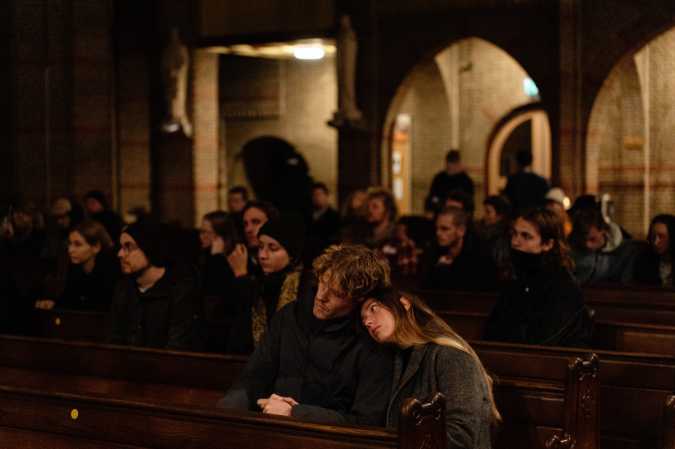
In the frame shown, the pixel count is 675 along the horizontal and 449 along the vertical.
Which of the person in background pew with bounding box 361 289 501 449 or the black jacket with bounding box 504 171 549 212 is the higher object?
the black jacket with bounding box 504 171 549 212

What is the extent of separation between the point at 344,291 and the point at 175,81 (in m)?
14.0

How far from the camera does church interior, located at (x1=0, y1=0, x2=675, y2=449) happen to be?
499 centimetres

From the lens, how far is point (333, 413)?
480cm

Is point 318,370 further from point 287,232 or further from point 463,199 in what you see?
point 463,199

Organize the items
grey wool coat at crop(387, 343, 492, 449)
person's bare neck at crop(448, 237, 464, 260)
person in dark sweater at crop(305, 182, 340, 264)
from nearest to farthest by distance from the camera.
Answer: grey wool coat at crop(387, 343, 492, 449)
person's bare neck at crop(448, 237, 464, 260)
person in dark sweater at crop(305, 182, 340, 264)

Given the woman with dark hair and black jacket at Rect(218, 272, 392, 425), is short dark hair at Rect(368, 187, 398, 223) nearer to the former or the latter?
the woman with dark hair

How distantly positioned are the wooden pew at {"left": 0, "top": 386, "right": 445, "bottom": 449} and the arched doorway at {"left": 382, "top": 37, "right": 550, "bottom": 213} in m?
15.5

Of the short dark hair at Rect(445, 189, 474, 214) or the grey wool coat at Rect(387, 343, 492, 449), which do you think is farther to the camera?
the short dark hair at Rect(445, 189, 474, 214)

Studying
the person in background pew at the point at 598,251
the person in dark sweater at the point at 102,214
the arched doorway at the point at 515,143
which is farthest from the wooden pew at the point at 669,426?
the arched doorway at the point at 515,143

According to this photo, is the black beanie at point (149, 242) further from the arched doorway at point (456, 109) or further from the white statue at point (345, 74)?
the arched doorway at point (456, 109)

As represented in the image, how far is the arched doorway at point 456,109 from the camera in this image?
20.4 metres

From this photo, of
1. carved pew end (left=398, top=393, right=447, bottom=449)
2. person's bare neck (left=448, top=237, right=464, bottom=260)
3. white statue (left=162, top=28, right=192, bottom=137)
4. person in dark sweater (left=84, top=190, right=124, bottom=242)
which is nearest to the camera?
carved pew end (left=398, top=393, right=447, bottom=449)

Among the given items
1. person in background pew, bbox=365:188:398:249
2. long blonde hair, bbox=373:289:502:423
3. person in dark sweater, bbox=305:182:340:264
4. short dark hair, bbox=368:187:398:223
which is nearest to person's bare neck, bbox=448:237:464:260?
person in background pew, bbox=365:188:398:249

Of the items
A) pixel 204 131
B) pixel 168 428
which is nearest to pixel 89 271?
pixel 168 428
